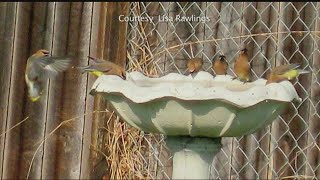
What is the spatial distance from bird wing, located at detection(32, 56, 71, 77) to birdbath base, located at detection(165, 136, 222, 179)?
99cm

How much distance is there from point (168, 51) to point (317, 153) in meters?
1.07

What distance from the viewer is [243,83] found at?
3506mm

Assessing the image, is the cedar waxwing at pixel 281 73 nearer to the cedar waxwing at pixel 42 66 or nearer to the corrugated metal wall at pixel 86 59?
the corrugated metal wall at pixel 86 59

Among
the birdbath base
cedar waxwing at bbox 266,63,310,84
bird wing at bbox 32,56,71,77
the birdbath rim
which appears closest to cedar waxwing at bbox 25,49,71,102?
bird wing at bbox 32,56,71,77

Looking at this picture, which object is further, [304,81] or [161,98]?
[304,81]

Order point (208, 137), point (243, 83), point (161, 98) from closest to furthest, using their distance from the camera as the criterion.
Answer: point (161, 98)
point (208, 137)
point (243, 83)

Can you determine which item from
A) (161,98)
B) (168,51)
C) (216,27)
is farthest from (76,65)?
(161,98)

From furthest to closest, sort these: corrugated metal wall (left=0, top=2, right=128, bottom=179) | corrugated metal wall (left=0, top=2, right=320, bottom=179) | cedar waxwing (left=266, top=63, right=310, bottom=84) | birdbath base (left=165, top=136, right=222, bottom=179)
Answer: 1. corrugated metal wall (left=0, top=2, right=128, bottom=179)
2. corrugated metal wall (left=0, top=2, right=320, bottom=179)
3. cedar waxwing (left=266, top=63, right=310, bottom=84)
4. birdbath base (left=165, top=136, right=222, bottom=179)

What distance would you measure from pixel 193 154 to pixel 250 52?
4.77 feet

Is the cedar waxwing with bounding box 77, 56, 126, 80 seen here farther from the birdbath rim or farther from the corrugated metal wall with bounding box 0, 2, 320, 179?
the corrugated metal wall with bounding box 0, 2, 320, 179

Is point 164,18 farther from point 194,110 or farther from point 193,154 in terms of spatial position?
point 194,110

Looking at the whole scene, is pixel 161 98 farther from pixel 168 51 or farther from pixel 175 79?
pixel 168 51

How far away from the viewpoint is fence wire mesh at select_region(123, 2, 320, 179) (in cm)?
440

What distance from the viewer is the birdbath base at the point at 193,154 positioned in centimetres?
321
